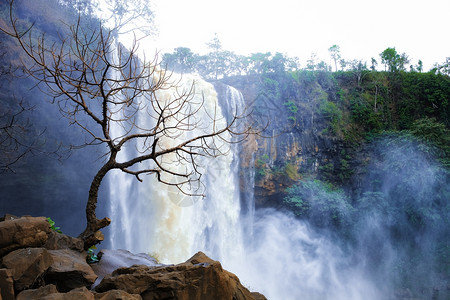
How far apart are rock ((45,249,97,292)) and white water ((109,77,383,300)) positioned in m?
8.75

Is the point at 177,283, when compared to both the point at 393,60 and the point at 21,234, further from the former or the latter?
the point at 393,60

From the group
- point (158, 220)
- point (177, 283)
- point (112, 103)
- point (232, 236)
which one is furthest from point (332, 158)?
point (177, 283)

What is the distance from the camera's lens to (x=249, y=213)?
17.4 meters

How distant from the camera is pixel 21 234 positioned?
3355 mm

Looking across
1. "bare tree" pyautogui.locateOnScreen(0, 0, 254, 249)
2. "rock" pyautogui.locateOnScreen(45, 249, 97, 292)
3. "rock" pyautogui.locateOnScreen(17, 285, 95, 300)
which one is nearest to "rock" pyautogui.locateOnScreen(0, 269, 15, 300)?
"rock" pyautogui.locateOnScreen(17, 285, 95, 300)

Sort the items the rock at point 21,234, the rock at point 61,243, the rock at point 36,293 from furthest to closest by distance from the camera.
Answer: the rock at point 61,243 < the rock at point 21,234 < the rock at point 36,293

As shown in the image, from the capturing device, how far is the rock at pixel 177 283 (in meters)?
3.30

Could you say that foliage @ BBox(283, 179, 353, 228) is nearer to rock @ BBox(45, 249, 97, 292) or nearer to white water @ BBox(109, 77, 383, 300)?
white water @ BBox(109, 77, 383, 300)

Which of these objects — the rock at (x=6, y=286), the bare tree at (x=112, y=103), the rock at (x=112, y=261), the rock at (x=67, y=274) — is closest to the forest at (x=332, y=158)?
the bare tree at (x=112, y=103)

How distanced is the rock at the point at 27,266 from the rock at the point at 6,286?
256 mm

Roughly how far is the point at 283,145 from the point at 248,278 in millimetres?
7724

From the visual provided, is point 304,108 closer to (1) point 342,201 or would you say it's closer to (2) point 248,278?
(1) point 342,201

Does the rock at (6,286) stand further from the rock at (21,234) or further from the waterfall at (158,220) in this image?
the waterfall at (158,220)

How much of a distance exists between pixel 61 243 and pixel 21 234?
0.79m
